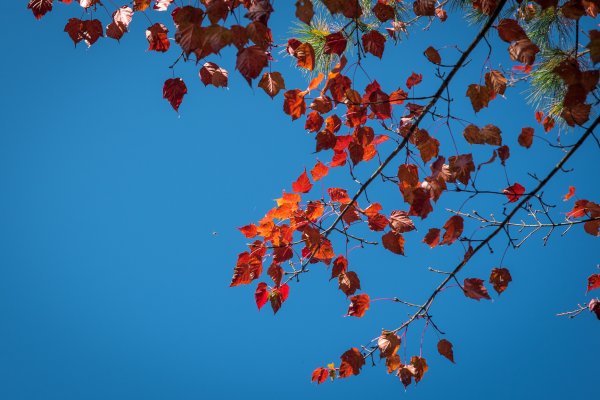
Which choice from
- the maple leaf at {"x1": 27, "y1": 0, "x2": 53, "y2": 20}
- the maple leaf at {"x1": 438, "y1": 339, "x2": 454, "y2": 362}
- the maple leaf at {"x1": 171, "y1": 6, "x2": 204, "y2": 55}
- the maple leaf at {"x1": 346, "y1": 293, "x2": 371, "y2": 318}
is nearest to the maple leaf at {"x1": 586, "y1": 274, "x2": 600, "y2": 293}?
the maple leaf at {"x1": 438, "y1": 339, "x2": 454, "y2": 362}

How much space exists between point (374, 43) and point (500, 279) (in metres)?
1.02

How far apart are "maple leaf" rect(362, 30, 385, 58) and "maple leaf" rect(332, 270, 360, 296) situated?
81cm

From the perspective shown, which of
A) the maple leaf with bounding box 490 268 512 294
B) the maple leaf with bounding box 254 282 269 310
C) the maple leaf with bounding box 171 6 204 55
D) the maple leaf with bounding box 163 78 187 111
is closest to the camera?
the maple leaf with bounding box 171 6 204 55

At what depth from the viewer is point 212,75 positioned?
1514 millimetres

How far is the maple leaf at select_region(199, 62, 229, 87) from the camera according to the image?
4.95 feet

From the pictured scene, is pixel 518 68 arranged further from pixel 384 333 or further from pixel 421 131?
pixel 384 333

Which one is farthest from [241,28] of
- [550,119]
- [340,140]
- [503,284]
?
[550,119]

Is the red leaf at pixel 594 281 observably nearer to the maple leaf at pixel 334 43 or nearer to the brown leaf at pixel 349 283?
the brown leaf at pixel 349 283

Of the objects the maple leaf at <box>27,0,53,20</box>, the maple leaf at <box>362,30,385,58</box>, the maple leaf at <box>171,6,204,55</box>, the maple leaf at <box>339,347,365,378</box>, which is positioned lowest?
the maple leaf at <box>339,347,365,378</box>

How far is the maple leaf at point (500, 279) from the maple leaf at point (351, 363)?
59 cm

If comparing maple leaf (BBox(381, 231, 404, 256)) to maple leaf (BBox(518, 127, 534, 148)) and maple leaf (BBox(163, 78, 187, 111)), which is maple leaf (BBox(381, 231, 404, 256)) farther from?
maple leaf (BBox(163, 78, 187, 111))

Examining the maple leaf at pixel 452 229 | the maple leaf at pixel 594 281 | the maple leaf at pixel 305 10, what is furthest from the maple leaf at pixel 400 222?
the maple leaf at pixel 594 281

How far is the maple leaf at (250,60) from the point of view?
1175mm

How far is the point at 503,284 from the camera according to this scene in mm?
1873
